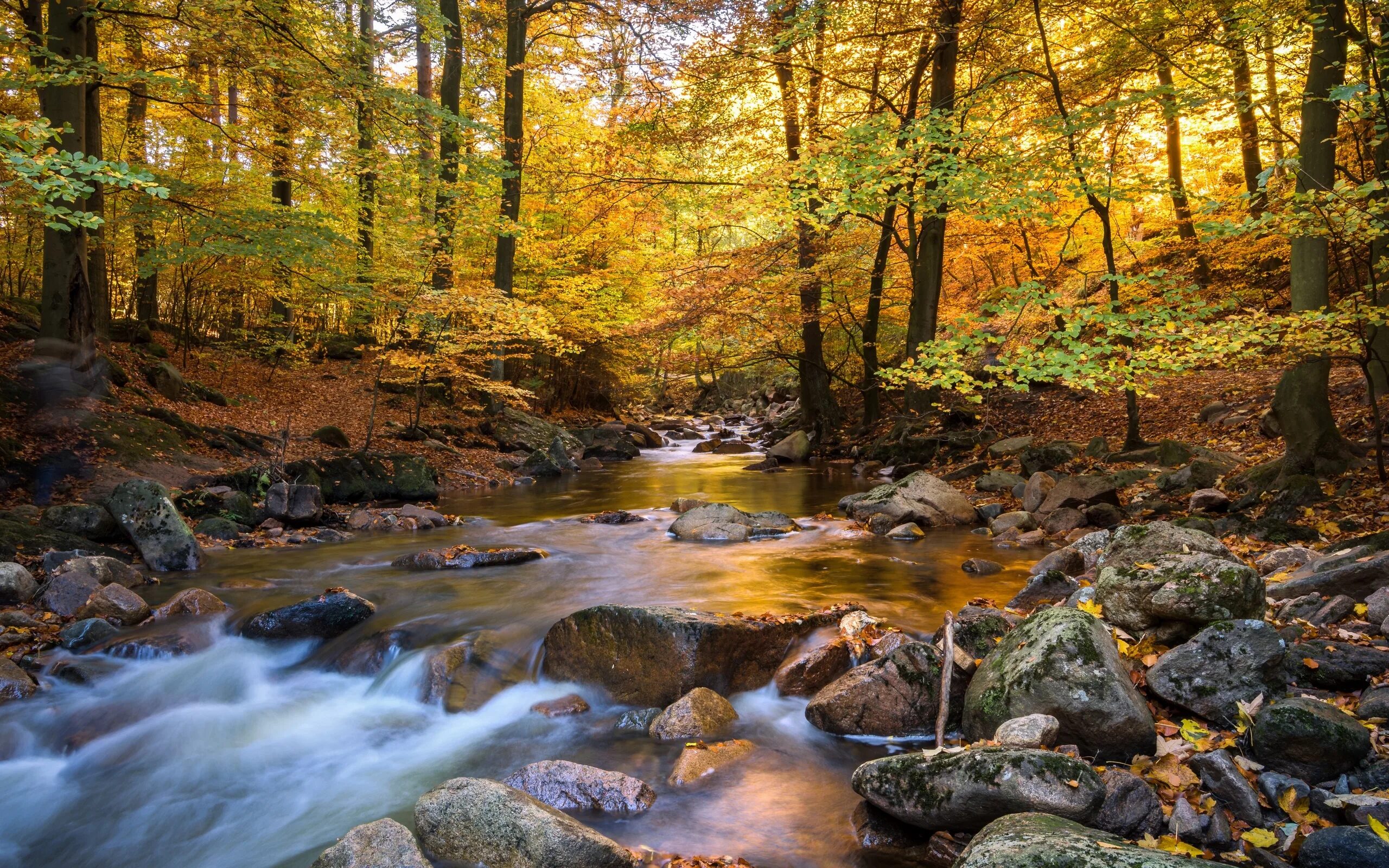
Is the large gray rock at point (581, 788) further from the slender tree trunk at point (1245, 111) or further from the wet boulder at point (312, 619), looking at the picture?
the slender tree trunk at point (1245, 111)

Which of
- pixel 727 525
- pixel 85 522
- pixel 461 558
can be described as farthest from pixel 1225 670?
pixel 85 522

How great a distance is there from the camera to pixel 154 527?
26.4ft

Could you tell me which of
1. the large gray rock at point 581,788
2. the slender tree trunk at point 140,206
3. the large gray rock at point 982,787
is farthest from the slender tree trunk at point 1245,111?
the slender tree trunk at point 140,206

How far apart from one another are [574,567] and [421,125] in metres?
8.30

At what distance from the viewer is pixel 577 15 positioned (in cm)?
1778

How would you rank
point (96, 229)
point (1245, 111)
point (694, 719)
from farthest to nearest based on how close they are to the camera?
point (1245, 111)
point (96, 229)
point (694, 719)

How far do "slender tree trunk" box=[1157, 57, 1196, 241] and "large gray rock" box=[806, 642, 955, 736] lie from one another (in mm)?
6173

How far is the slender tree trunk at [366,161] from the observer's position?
11.5 m

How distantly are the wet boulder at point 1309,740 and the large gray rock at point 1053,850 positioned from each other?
3.85 feet

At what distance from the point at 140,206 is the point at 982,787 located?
12.8 m

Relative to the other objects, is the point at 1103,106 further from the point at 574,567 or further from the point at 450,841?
the point at 450,841

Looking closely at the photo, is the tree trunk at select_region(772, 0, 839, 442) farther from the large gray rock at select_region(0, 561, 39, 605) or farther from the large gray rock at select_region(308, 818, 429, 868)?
the large gray rock at select_region(308, 818, 429, 868)

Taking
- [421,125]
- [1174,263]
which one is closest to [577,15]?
[421,125]

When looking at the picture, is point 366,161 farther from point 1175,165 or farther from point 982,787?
point 1175,165
